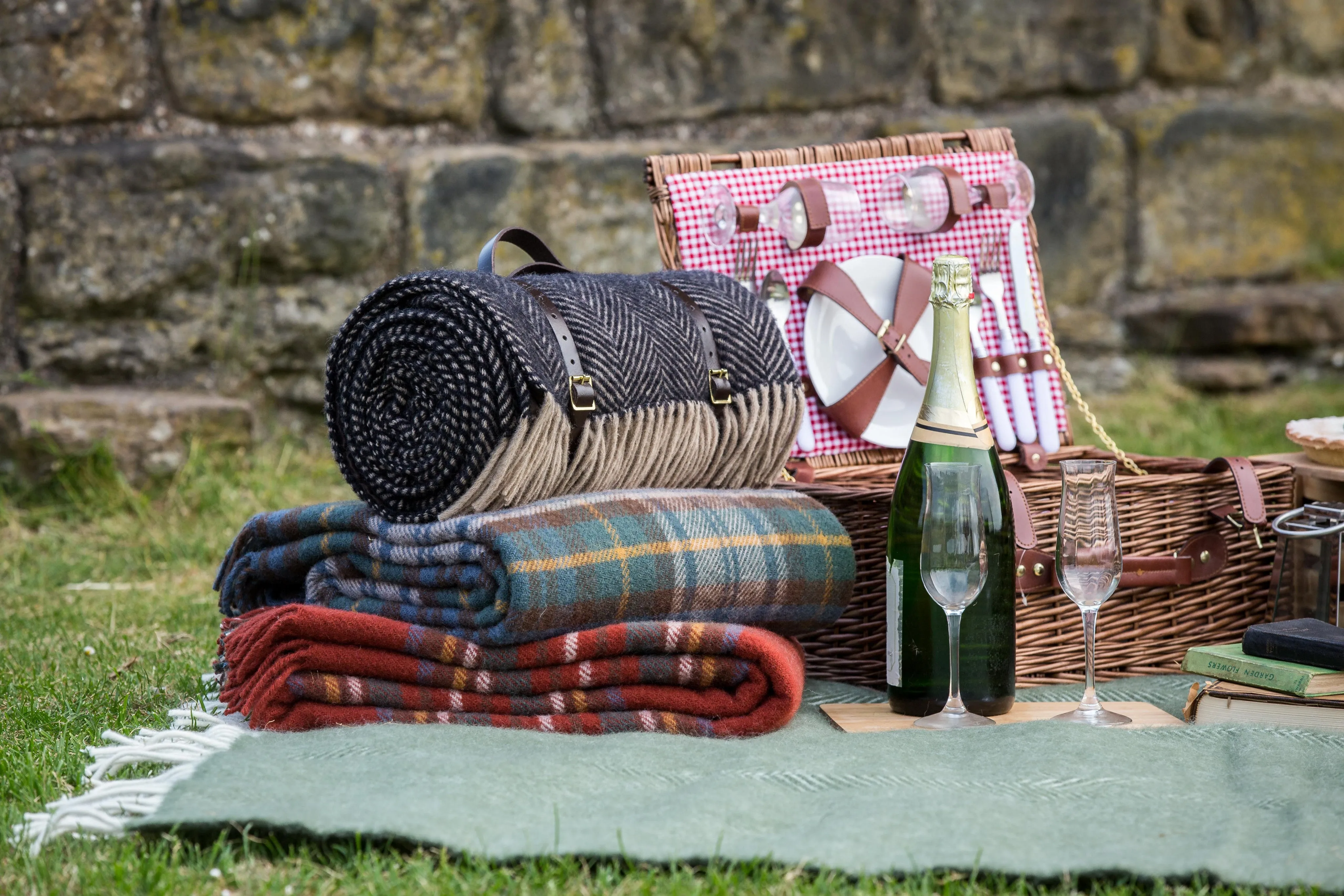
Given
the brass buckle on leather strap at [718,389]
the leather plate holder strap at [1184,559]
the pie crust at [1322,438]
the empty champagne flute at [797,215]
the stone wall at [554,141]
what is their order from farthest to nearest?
the stone wall at [554,141] → the empty champagne flute at [797,215] → the pie crust at [1322,438] → the leather plate holder strap at [1184,559] → the brass buckle on leather strap at [718,389]

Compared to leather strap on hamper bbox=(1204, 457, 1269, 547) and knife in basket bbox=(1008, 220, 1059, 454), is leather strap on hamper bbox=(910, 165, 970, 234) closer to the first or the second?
knife in basket bbox=(1008, 220, 1059, 454)

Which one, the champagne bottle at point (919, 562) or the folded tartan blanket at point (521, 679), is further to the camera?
the champagne bottle at point (919, 562)

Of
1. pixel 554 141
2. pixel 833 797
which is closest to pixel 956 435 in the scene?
pixel 833 797

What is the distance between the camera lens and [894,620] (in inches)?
67.8

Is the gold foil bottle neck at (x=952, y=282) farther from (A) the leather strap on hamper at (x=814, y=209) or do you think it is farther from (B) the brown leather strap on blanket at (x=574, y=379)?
(A) the leather strap on hamper at (x=814, y=209)

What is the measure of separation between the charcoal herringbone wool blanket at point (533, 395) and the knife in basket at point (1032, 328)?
2.20ft

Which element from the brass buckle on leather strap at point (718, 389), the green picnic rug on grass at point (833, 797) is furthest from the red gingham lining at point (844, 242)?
the green picnic rug on grass at point (833, 797)

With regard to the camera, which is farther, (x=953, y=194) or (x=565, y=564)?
(x=953, y=194)

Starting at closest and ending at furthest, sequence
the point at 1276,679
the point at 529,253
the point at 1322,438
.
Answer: the point at 1276,679 < the point at 529,253 < the point at 1322,438

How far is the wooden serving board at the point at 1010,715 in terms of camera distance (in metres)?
1.68

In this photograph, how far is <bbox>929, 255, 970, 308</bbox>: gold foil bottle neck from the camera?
1.70 m

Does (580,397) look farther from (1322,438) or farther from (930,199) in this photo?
(1322,438)

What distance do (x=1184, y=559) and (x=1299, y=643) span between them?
305mm

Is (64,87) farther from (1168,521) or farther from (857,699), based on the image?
(1168,521)
